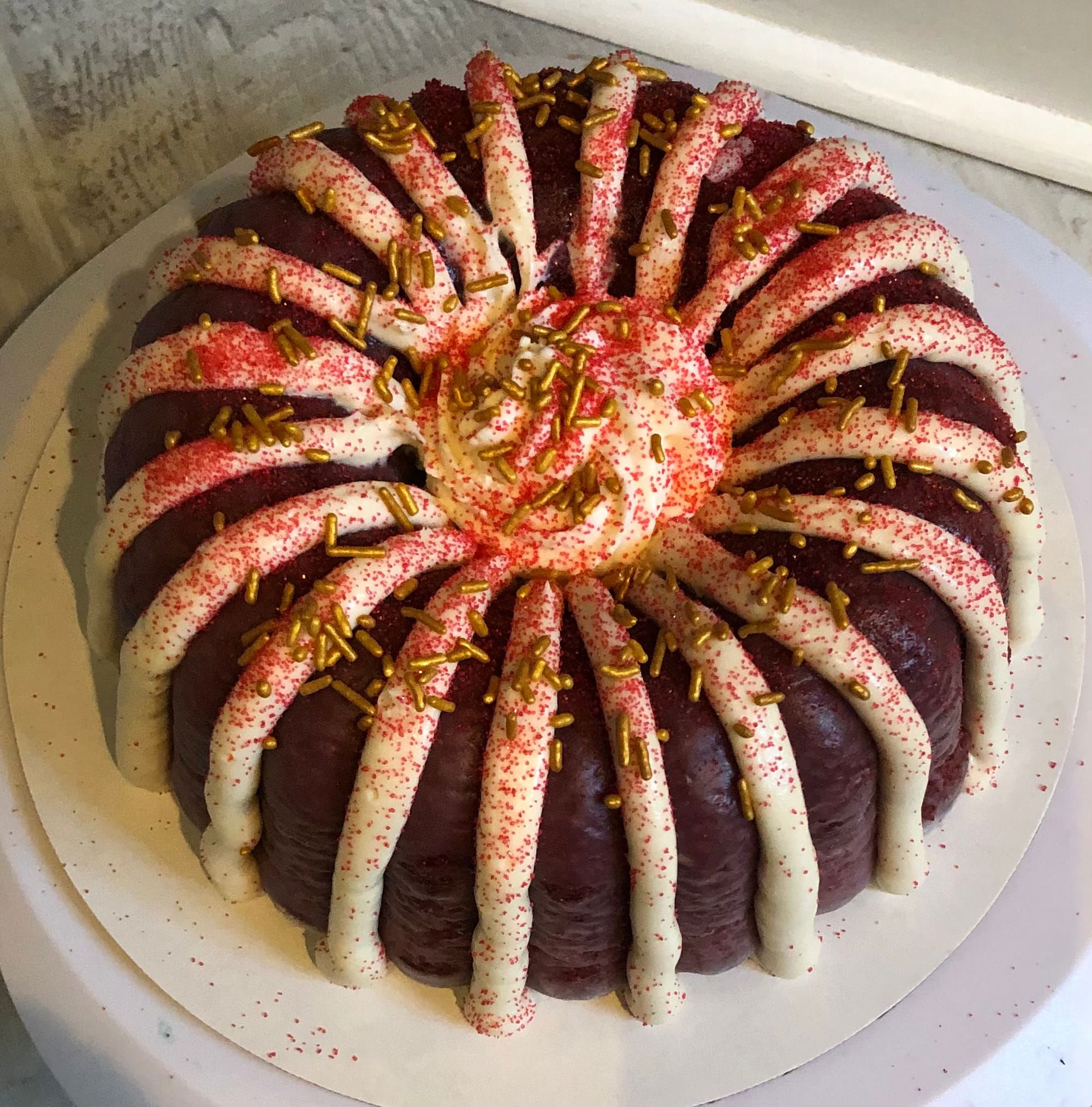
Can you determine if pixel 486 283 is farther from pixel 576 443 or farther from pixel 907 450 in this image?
pixel 907 450

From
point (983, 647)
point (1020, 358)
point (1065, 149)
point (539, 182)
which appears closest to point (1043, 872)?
point (983, 647)

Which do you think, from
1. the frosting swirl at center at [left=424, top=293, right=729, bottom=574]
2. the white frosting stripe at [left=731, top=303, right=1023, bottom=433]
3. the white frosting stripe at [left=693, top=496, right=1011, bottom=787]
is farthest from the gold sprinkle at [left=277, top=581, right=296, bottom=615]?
the white frosting stripe at [left=731, top=303, right=1023, bottom=433]

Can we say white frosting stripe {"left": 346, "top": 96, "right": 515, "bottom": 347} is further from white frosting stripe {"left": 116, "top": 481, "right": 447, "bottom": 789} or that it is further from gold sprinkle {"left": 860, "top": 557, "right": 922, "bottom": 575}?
gold sprinkle {"left": 860, "top": 557, "right": 922, "bottom": 575}

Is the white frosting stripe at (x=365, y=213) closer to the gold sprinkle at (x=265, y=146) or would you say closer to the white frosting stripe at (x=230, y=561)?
the gold sprinkle at (x=265, y=146)

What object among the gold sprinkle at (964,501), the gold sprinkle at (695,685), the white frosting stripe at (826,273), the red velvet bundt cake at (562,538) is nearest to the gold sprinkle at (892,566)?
the red velvet bundt cake at (562,538)

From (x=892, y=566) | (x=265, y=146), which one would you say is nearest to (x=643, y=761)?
(x=892, y=566)

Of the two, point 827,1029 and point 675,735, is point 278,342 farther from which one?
point 827,1029
